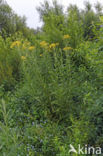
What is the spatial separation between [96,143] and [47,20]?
4.43m

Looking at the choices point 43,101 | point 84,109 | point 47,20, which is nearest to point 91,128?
point 84,109

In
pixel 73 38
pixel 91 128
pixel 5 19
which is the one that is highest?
pixel 5 19

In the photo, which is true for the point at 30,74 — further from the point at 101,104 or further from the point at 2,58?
the point at 2,58

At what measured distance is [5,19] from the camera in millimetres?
16141

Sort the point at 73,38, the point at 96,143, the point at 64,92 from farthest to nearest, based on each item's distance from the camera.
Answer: the point at 73,38
the point at 64,92
the point at 96,143

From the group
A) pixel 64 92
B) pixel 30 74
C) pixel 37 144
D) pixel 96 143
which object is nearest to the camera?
pixel 96 143

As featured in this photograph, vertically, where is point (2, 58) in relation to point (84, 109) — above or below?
above

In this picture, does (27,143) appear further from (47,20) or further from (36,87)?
(47,20)

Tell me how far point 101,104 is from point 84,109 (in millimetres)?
439

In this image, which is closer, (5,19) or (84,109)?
(84,109)

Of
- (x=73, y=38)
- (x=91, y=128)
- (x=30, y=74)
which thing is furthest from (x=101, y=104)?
(x=73, y=38)

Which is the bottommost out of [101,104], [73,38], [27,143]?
[27,143]

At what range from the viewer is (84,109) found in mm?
2326

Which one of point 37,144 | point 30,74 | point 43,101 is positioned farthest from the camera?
point 30,74
